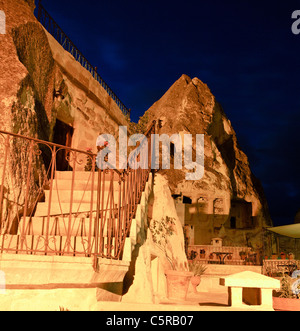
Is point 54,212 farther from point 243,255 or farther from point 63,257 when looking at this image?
point 243,255

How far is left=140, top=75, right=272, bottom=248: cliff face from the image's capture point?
24.8 metres

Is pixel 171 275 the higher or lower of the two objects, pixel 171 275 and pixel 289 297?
the higher

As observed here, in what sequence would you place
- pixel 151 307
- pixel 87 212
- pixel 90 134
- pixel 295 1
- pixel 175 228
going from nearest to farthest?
pixel 151 307 → pixel 87 212 → pixel 175 228 → pixel 90 134 → pixel 295 1

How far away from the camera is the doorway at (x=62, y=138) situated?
9.60 m

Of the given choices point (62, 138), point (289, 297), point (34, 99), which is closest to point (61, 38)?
point (62, 138)

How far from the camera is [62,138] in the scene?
9.77 meters

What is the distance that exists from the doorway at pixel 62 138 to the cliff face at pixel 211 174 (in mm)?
15034

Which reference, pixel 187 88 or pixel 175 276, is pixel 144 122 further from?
pixel 187 88

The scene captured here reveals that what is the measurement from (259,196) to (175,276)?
77.0ft

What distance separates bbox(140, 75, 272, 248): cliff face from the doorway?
1503cm

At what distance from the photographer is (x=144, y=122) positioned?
13852 mm

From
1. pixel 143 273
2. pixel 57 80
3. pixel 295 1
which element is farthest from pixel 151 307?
pixel 295 1

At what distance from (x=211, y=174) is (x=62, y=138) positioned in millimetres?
16993
